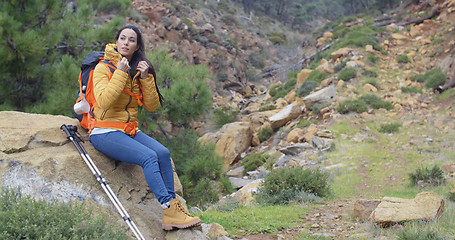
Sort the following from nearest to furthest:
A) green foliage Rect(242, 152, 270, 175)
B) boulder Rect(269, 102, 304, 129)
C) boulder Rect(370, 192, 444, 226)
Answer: boulder Rect(370, 192, 444, 226), green foliage Rect(242, 152, 270, 175), boulder Rect(269, 102, 304, 129)

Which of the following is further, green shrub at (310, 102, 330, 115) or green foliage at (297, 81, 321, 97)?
green foliage at (297, 81, 321, 97)

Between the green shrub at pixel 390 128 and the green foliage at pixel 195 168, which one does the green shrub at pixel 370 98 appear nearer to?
the green shrub at pixel 390 128

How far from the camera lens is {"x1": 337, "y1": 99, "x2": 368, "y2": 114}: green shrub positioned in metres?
12.5

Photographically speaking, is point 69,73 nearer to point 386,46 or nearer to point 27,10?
point 27,10

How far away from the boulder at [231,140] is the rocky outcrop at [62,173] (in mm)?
9094

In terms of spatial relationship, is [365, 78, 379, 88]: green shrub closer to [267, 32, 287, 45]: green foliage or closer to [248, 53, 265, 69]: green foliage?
[248, 53, 265, 69]: green foliage

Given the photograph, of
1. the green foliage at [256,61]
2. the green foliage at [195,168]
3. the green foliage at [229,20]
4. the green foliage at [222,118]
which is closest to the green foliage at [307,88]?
the green foliage at [222,118]

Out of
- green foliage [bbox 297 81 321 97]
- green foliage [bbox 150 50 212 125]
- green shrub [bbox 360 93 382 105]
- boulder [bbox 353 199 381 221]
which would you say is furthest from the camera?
green foliage [bbox 297 81 321 97]

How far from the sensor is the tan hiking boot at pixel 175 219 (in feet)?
9.15

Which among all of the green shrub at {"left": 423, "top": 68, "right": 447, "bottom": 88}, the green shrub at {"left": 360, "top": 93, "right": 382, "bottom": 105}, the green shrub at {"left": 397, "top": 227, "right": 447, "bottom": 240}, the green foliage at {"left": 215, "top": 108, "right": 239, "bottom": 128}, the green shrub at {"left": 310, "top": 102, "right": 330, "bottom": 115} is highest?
the green shrub at {"left": 423, "top": 68, "right": 447, "bottom": 88}

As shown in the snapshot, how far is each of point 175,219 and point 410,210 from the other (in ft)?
8.51

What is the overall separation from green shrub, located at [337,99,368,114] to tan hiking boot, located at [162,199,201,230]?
10894 millimetres

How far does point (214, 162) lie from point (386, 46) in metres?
16.2

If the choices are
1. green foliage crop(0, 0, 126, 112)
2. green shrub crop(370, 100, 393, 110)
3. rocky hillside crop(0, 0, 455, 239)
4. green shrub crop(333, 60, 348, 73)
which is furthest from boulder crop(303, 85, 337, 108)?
green foliage crop(0, 0, 126, 112)
